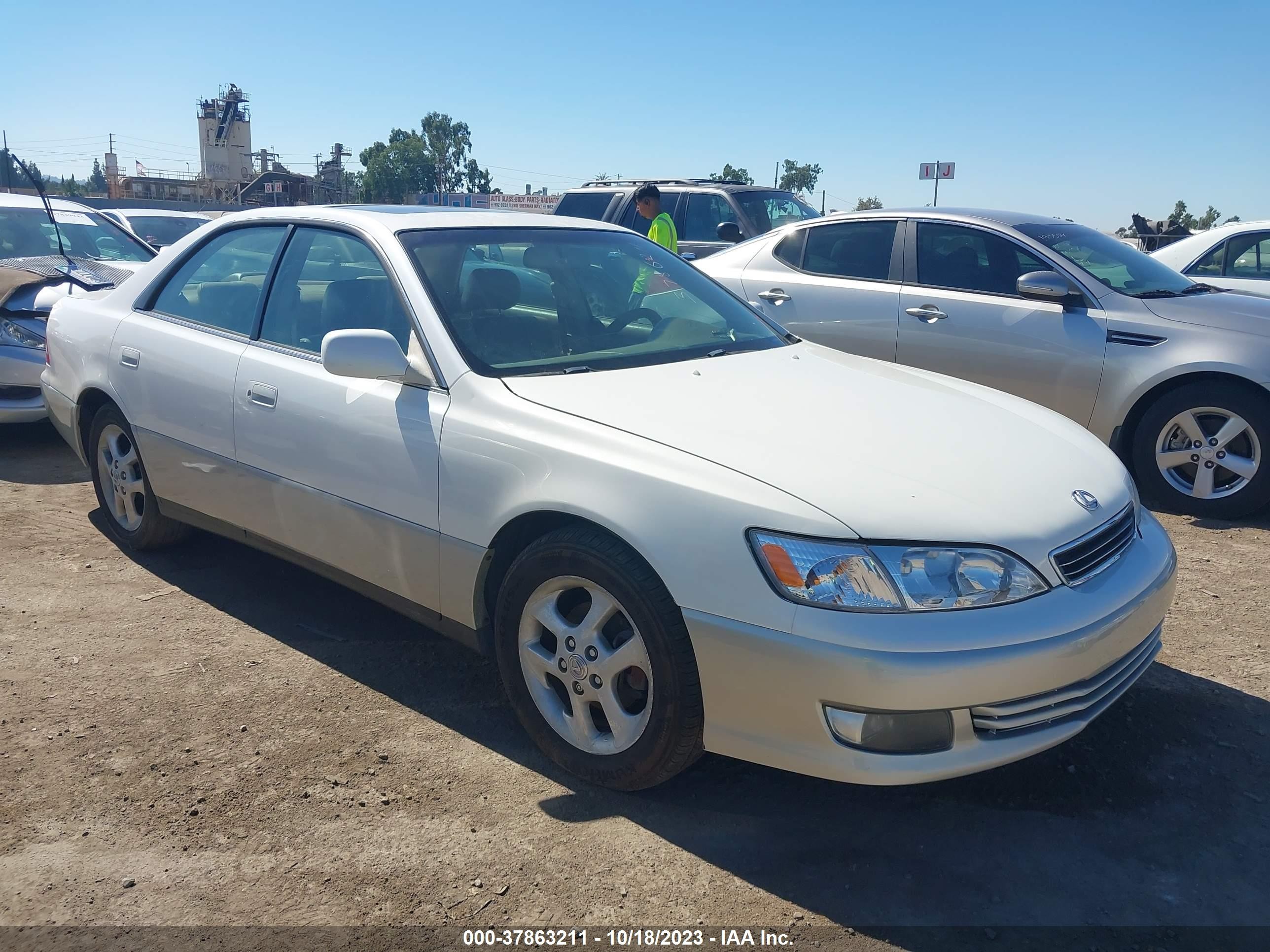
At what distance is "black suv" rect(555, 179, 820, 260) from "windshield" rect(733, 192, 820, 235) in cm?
1

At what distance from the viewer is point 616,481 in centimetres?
267

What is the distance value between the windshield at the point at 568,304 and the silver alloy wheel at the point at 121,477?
1880mm

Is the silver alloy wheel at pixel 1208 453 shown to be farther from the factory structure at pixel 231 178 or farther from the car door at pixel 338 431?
the factory structure at pixel 231 178

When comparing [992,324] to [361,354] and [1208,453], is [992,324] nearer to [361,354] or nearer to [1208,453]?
[1208,453]

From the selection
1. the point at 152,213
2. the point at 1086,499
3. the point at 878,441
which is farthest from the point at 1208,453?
the point at 152,213

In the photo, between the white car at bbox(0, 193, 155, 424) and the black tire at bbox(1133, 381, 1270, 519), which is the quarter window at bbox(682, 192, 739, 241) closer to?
the white car at bbox(0, 193, 155, 424)

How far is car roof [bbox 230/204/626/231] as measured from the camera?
3.70 meters

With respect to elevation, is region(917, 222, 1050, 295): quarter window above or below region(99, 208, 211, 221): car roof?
below

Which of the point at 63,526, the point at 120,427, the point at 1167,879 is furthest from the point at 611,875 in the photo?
the point at 63,526

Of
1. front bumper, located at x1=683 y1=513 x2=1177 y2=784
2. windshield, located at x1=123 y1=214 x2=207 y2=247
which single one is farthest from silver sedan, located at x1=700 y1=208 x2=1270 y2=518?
windshield, located at x1=123 y1=214 x2=207 y2=247

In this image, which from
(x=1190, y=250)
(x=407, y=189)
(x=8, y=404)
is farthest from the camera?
(x=407, y=189)

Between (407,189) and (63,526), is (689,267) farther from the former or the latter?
(407,189)

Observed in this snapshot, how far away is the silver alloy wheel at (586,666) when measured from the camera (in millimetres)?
2736

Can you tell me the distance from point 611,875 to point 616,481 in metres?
0.97
